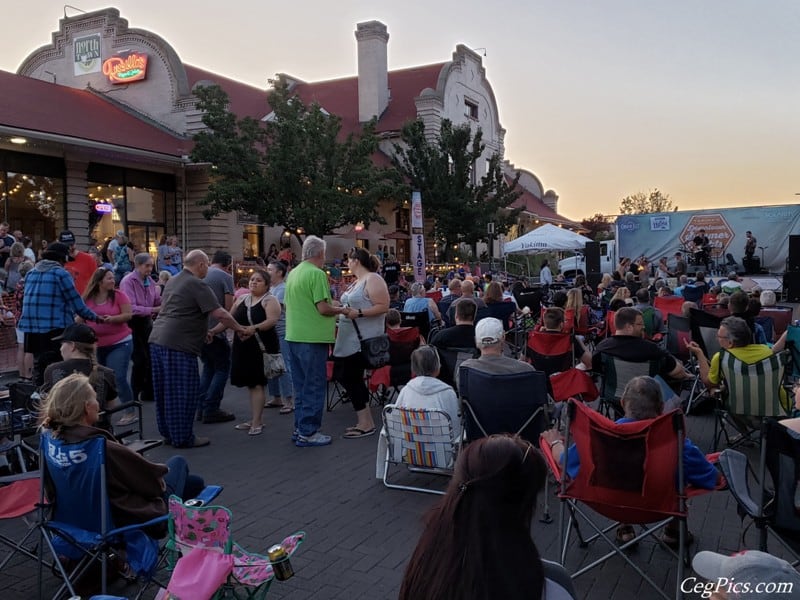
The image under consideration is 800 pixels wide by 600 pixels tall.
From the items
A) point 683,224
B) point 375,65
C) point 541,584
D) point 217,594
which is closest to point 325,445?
point 217,594

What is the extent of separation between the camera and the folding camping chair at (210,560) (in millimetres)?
2361

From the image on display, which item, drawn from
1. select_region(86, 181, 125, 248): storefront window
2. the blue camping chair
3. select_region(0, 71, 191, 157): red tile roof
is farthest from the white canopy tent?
the blue camping chair

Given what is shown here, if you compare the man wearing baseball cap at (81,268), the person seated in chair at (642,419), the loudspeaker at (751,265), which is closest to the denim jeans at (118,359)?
the man wearing baseball cap at (81,268)

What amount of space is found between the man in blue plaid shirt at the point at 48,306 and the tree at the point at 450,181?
23.2 meters

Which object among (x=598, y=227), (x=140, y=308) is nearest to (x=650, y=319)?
(x=140, y=308)

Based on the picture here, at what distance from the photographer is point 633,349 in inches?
201

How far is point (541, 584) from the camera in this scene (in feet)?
5.00

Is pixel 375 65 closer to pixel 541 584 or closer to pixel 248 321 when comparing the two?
pixel 248 321

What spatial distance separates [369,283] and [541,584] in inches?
184

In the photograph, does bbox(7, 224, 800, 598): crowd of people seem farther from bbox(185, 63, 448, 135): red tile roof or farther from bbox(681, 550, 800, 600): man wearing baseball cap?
bbox(185, 63, 448, 135): red tile roof

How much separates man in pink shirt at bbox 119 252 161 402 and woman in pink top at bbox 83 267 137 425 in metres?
0.64

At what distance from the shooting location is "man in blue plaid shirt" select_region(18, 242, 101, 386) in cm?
594

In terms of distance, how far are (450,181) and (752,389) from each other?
24.5 meters
